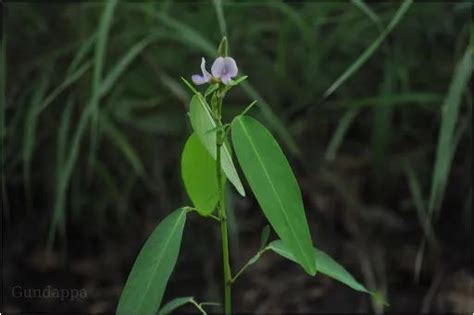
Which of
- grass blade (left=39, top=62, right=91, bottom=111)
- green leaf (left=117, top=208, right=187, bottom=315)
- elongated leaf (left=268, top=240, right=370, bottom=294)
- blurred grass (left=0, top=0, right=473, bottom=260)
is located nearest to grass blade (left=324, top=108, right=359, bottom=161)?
blurred grass (left=0, top=0, right=473, bottom=260)

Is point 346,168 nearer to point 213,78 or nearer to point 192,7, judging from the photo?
point 192,7

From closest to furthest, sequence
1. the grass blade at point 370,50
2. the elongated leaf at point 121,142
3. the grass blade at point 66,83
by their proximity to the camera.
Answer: the grass blade at point 370,50
the grass blade at point 66,83
the elongated leaf at point 121,142

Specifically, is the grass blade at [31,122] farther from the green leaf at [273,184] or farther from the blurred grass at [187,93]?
the green leaf at [273,184]

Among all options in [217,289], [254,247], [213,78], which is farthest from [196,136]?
[254,247]

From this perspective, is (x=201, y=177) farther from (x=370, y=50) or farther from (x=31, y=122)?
(x=31, y=122)

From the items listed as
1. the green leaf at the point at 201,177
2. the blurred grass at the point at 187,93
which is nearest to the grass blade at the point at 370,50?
the blurred grass at the point at 187,93
